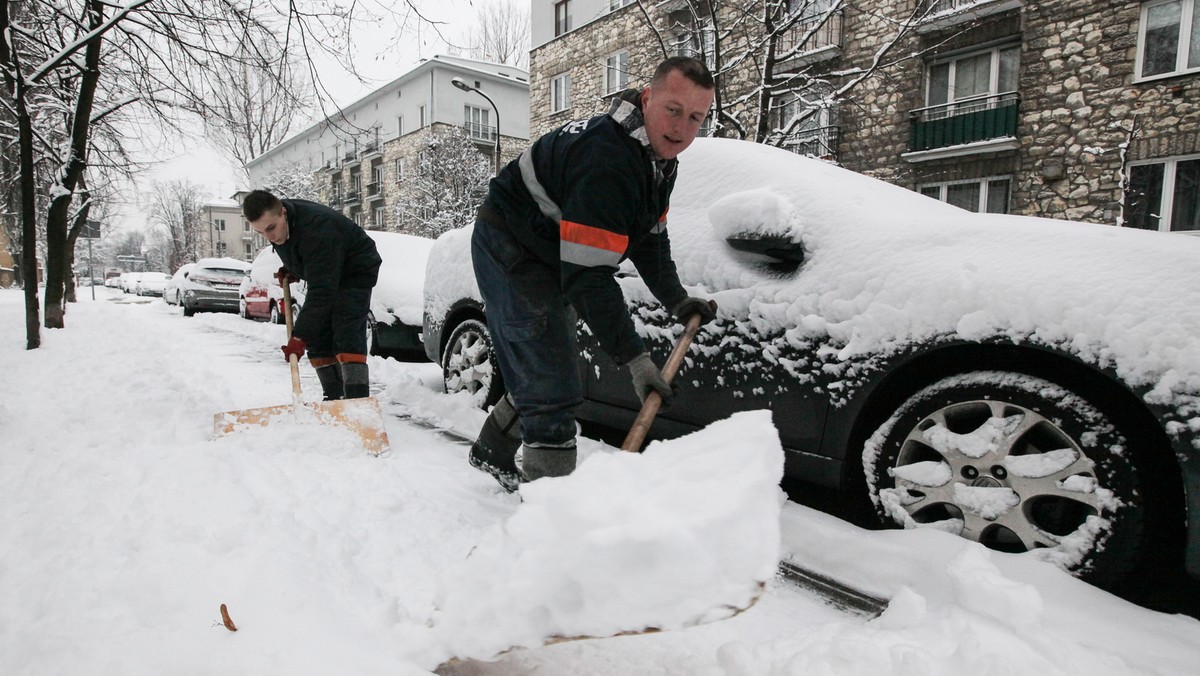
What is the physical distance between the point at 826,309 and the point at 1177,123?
11414mm

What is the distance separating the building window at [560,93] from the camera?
19.5 meters

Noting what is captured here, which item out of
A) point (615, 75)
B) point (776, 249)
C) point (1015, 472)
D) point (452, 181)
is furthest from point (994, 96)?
point (452, 181)

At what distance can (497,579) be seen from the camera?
121 centimetres

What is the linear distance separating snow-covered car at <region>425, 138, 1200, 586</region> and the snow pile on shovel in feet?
2.52

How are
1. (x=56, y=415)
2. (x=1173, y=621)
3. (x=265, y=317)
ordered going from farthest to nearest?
(x=265, y=317), (x=56, y=415), (x=1173, y=621)

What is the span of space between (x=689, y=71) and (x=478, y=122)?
1246 inches

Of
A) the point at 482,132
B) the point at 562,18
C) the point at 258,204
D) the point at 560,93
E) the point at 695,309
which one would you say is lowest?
the point at 695,309

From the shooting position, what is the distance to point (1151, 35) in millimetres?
9797

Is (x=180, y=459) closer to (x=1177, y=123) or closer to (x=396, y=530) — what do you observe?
(x=396, y=530)

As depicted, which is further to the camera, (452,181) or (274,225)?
(452,181)

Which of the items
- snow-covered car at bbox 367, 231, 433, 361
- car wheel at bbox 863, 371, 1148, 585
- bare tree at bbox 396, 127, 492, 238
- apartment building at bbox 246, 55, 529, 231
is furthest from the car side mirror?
apartment building at bbox 246, 55, 529, 231

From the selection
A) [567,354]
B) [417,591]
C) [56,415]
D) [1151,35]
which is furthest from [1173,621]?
[1151,35]

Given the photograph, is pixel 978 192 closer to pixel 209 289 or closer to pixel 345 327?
pixel 345 327

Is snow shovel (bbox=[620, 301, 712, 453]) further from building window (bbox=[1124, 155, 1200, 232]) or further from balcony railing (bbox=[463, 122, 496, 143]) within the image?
balcony railing (bbox=[463, 122, 496, 143])
